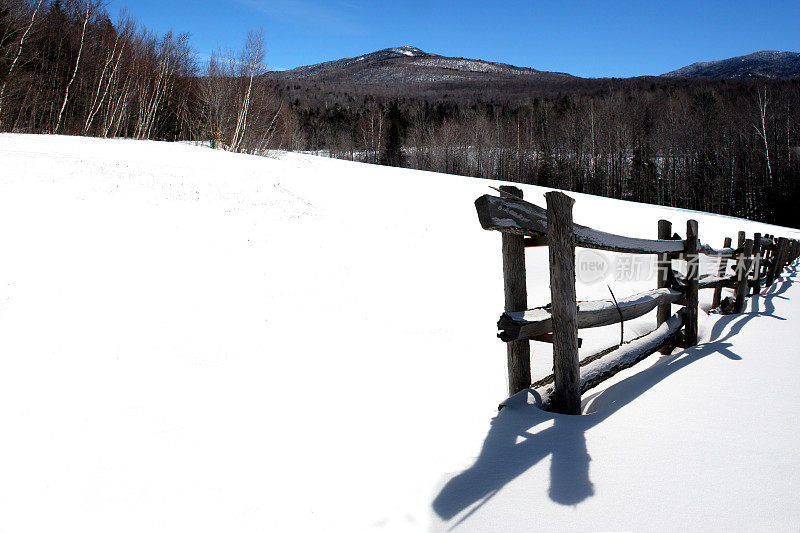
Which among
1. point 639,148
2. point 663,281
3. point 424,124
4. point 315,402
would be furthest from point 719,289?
point 424,124

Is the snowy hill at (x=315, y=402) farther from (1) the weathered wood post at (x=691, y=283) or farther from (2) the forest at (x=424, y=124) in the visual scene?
→ (2) the forest at (x=424, y=124)

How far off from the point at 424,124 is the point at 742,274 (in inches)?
2208

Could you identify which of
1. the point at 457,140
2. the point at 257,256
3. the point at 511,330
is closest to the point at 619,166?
the point at 457,140

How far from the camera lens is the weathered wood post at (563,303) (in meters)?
2.97

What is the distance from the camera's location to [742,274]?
22.9ft

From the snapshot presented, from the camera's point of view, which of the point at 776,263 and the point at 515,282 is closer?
the point at 515,282

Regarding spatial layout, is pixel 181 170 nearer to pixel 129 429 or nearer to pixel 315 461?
pixel 129 429

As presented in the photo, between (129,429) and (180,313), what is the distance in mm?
2405

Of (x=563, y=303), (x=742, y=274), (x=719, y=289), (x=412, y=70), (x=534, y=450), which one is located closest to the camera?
(x=534, y=450)

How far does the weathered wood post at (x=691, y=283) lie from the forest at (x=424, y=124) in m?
26.5

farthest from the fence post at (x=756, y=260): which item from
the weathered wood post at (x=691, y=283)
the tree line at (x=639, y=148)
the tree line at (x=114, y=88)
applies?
the tree line at (x=639, y=148)

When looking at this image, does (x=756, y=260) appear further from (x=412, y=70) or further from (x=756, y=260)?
(x=412, y=70)

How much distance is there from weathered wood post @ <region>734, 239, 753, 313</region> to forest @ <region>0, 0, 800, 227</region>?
89.7 feet

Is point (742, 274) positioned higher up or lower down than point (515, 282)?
lower down
